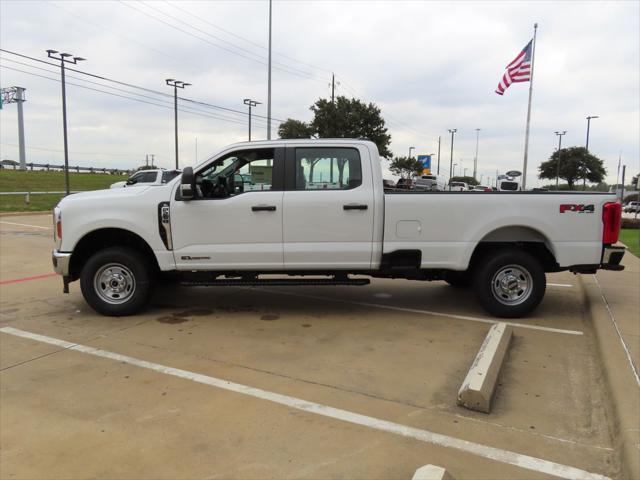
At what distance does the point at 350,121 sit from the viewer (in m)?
41.5

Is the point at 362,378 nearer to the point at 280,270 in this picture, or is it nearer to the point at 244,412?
the point at 244,412

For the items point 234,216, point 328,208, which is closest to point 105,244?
point 234,216

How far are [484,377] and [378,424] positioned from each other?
96cm

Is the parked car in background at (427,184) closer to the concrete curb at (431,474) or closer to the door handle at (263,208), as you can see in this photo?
the door handle at (263,208)

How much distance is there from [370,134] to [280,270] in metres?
38.2

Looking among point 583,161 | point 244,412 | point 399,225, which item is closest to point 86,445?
point 244,412

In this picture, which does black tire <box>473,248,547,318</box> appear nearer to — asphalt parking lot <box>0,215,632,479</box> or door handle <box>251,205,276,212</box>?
asphalt parking lot <box>0,215,632,479</box>

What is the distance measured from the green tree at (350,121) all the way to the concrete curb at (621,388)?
119 ft

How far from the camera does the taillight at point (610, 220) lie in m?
5.64

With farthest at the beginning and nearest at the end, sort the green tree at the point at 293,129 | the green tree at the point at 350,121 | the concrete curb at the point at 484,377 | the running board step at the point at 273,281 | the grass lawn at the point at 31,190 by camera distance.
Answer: the green tree at the point at 293,129
the green tree at the point at 350,121
the grass lawn at the point at 31,190
the running board step at the point at 273,281
the concrete curb at the point at 484,377

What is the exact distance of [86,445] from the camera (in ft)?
10.3

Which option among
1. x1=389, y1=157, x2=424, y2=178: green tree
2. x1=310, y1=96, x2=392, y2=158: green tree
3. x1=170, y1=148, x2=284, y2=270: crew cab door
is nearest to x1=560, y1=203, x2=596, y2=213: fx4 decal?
x1=170, y1=148, x2=284, y2=270: crew cab door

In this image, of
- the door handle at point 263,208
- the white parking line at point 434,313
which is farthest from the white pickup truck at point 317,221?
the white parking line at point 434,313

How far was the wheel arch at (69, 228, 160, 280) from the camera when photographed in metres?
5.86
